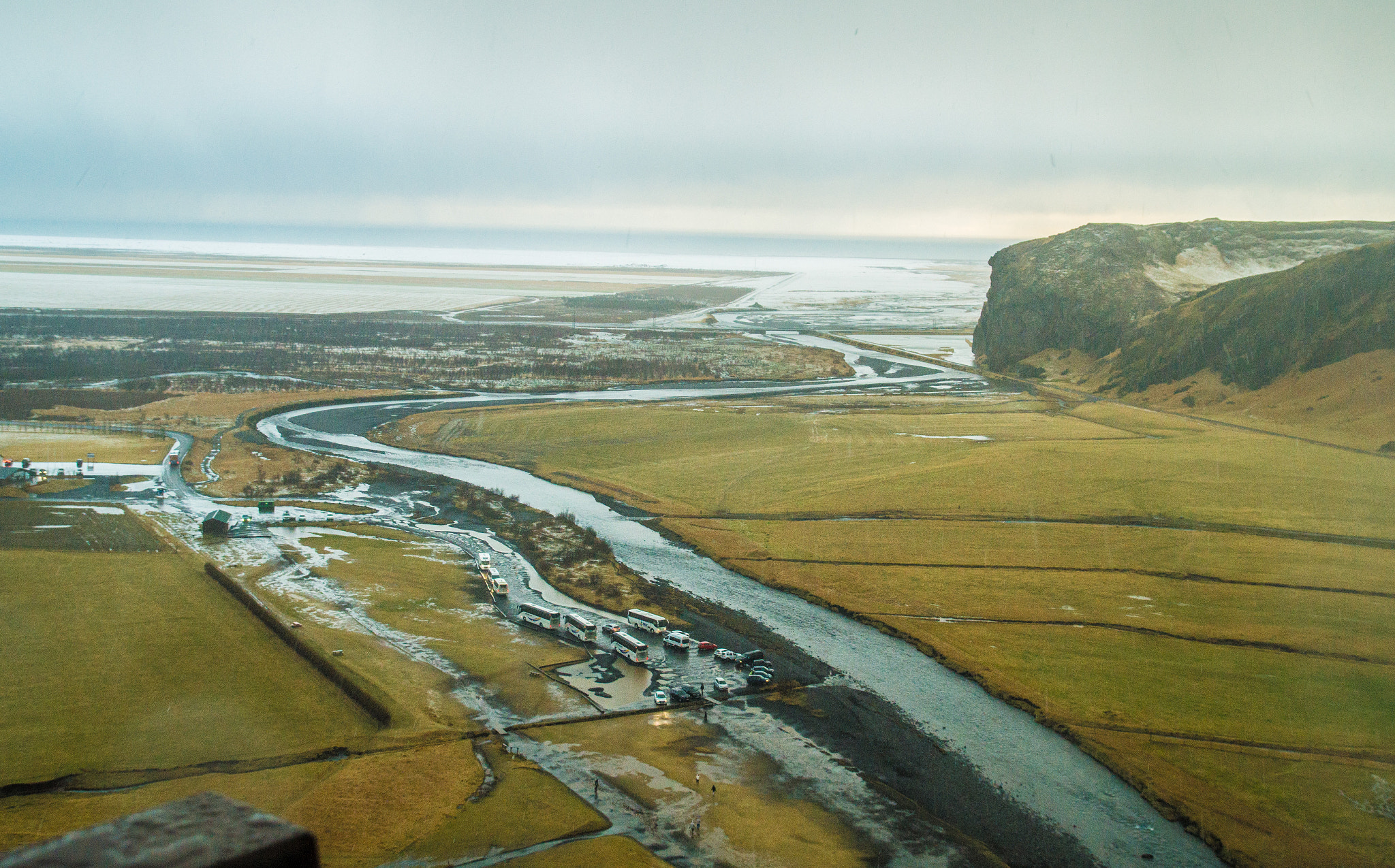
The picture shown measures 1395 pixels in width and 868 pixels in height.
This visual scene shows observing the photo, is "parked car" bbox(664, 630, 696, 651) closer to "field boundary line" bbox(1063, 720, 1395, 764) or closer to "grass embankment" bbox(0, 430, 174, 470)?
"field boundary line" bbox(1063, 720, 1395, 764)

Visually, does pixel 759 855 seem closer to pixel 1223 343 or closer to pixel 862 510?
pixel 862 510

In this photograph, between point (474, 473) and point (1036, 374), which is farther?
point (1036, 374)

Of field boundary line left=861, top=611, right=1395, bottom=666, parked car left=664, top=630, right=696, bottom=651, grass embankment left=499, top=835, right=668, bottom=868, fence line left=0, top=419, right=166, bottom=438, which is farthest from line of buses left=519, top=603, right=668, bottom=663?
fence line left=0, top=419, right=166, bottom=438

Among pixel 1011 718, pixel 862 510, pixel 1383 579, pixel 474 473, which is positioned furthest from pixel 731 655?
pixel 474 473

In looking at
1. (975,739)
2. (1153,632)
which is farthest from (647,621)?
(1153,632)

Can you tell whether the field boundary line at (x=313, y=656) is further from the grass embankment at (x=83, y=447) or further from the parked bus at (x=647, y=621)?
the grass embankment at (x=83, y=447)

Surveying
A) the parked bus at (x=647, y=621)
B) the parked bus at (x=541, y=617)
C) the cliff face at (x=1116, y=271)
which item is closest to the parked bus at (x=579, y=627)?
the parked bus at (x=541, y=617)
